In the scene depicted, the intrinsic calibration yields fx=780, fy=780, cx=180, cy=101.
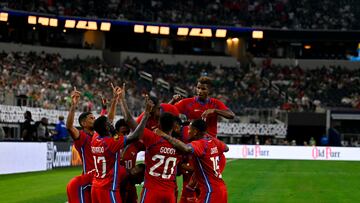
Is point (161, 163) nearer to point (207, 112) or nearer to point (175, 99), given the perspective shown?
point (207, 112)

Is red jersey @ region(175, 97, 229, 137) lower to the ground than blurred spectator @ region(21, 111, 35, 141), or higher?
higher

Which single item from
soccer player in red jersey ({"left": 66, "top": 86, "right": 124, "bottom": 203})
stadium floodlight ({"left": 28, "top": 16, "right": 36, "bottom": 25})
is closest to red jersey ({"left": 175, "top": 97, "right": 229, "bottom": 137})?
soccer player in red jersey ({"left": 66, "top": 86, "right": 124, "bottom": 203})

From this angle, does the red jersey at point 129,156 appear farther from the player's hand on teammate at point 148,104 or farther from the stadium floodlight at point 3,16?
the stadium floodlight at point 3,16

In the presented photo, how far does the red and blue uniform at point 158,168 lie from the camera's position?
442 inches

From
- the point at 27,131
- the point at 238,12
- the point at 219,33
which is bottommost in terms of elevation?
the point at 27,131

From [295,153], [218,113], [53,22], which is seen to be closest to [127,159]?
[218,113]

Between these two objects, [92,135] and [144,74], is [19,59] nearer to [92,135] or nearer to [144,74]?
[144,74]

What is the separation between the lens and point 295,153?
46469mm

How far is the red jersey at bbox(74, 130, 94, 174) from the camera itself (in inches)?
504

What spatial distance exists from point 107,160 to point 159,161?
3.17 feet

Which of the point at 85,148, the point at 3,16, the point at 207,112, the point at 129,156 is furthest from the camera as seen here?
the point at 3,16

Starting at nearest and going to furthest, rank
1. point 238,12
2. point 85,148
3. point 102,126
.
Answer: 1. point 102,126
2. point 85,148
3. point 238,12

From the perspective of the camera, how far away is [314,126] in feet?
191

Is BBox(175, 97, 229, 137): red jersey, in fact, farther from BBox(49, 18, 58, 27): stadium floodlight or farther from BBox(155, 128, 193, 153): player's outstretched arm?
BBox(49, 18, 58, 27): stadium floodlight
